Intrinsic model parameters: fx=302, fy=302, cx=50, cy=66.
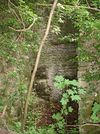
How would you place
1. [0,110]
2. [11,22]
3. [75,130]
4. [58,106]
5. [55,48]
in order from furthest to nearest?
1. [55,48]
2. [58,106]
3. [75,130]
4. [11,22]
5. [0,110]

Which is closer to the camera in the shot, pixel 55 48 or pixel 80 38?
pixel 80 38

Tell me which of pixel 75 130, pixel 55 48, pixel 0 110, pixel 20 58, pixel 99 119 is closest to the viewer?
pixel 0 110

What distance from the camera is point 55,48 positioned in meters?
7.66

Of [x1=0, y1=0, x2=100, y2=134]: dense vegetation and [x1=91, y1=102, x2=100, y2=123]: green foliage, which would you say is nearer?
[x1=91, y1=102, x2=100, y2=123]: green foliage

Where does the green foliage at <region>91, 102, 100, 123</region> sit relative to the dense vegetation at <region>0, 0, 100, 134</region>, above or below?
below

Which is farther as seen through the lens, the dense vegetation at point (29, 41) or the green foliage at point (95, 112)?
the dense vegetation at point (29, 41)

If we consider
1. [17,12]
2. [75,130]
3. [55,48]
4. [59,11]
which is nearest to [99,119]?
[75,130]

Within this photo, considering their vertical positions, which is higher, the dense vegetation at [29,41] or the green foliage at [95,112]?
the dense vegetation at [29,41]

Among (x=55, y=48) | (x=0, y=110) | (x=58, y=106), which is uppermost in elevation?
(x=0, y=110)

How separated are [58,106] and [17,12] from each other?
9.24 ft

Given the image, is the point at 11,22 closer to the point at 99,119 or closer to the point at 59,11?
the point at 59,11

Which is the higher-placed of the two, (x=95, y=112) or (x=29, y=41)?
(x=29, y=41)

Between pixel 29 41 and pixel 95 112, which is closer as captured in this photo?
pixel 95 112

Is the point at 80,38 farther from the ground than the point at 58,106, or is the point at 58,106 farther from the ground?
the point at 80,38
